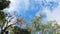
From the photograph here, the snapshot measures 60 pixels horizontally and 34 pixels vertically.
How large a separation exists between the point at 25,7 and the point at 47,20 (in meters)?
0.32

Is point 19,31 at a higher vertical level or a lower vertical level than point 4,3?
lower

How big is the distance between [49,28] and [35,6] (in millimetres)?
325

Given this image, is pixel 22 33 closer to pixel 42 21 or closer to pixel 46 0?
pixel 42 21

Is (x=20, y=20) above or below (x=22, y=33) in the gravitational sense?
above

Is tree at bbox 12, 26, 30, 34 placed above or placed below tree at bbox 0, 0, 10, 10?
below

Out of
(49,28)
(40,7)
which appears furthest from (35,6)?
(49,28)

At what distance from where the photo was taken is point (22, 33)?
175 cm

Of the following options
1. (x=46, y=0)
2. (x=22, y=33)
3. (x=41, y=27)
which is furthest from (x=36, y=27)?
(x=46, y=0)

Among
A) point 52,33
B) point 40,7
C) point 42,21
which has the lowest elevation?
point 52,33

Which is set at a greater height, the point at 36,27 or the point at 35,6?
the point at 35,6

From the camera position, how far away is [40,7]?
1815 millimetres

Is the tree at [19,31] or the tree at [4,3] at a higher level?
the tree at [4,3]

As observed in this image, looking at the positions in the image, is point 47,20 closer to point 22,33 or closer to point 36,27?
point 36,27

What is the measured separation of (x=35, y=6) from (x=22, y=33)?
374 millimetres
